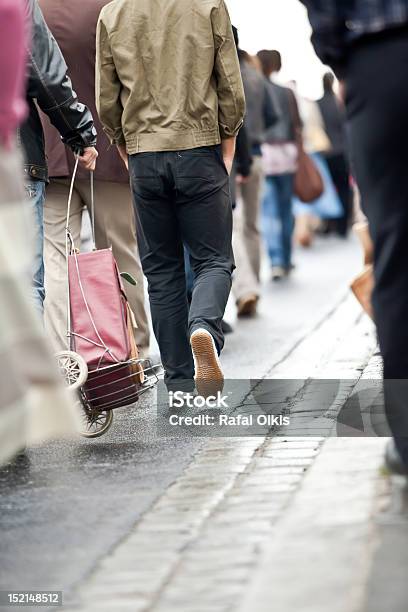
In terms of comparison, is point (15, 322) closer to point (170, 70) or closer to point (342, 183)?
point (170, 70)

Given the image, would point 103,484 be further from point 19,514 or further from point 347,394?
point 347,394

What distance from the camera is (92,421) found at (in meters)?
5.95

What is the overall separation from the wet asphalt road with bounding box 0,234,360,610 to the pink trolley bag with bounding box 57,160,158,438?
7.1 inches

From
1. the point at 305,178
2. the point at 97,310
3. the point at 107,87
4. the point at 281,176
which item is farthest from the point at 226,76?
the point at 305,178

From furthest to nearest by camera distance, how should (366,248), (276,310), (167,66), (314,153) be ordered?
(314,153) < (276,310) < (167,66) < (366,248)

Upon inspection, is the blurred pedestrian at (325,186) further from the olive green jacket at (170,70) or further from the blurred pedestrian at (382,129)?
the blurred pedestrian at (382,129)

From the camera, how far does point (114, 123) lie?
6.56 meters

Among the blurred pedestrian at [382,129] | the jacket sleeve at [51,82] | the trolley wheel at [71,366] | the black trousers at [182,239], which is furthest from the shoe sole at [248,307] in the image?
the blurred pedestrian at [382,129]

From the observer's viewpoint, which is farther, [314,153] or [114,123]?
[314,153]

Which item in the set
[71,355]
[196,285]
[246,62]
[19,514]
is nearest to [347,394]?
[196,285]

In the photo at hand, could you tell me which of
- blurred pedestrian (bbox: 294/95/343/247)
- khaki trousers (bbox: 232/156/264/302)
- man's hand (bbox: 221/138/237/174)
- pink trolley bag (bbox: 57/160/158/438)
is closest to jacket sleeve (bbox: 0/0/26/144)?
pink trolley bag (bbox: 57/160/158/438)

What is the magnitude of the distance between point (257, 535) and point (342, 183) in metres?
16.3

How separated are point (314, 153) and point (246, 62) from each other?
746 cm

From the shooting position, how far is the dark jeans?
20.0 meters
